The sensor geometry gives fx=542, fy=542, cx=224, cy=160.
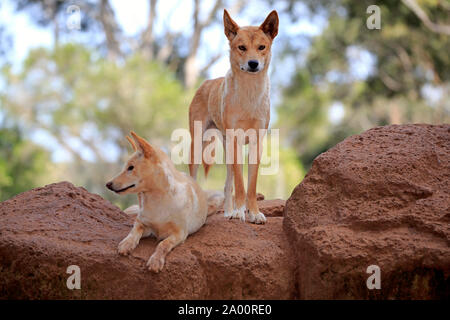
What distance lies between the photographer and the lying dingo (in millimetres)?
4473

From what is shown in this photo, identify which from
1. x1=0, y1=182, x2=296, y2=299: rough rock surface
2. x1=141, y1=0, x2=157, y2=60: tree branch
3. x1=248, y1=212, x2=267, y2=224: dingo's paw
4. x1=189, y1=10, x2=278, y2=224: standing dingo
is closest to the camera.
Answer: x1=0, y1=182, x2=296, y2=299: rough rock surface

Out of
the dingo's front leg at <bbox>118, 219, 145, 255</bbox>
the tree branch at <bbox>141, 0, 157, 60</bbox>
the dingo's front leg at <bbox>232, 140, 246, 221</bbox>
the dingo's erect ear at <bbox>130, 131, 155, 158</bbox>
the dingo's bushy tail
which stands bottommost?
the dingo's front leg at <bbox>118, 219, 145, 255</bbox>

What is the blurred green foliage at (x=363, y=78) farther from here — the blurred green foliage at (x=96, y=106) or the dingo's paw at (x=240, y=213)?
the dingo's paw at (x=240, y=213)

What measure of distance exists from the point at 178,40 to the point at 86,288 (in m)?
17.5

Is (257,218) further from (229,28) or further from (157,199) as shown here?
(229,28)

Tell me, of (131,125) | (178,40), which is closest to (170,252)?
(131,125)

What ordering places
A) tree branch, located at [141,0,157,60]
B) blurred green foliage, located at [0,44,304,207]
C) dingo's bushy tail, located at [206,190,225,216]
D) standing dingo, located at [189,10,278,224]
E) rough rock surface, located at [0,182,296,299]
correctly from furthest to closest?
tree branch, located at [141,0,157,60]
blurred green foliage, located at [0,44,304,207]
dingo's bushy tail, located at [206,190,225,216]
standing dingo, located at [189,10,278,224]
rough rock surface, located at [0,182,296,299]

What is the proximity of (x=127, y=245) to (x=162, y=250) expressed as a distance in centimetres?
31

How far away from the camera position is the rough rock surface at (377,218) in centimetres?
438

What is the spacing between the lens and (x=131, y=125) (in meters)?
15.4

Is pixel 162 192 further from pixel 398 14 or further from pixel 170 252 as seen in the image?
pixel 398 14

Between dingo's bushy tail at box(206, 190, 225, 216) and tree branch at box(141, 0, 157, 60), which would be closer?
dingo's bushy tail at box(206, 190, 225, 216)

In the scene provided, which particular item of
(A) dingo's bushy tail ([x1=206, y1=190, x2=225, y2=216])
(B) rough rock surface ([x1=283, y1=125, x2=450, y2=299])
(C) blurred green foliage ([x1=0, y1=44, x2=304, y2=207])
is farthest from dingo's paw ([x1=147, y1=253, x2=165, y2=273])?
(C) blurred green foliage ([x1=0, y1=44, x2=304, y2=207])

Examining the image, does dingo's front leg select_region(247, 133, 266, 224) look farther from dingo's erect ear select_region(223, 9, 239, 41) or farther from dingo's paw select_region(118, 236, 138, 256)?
dingo's paw select_region(118, 236, 138, 256)
